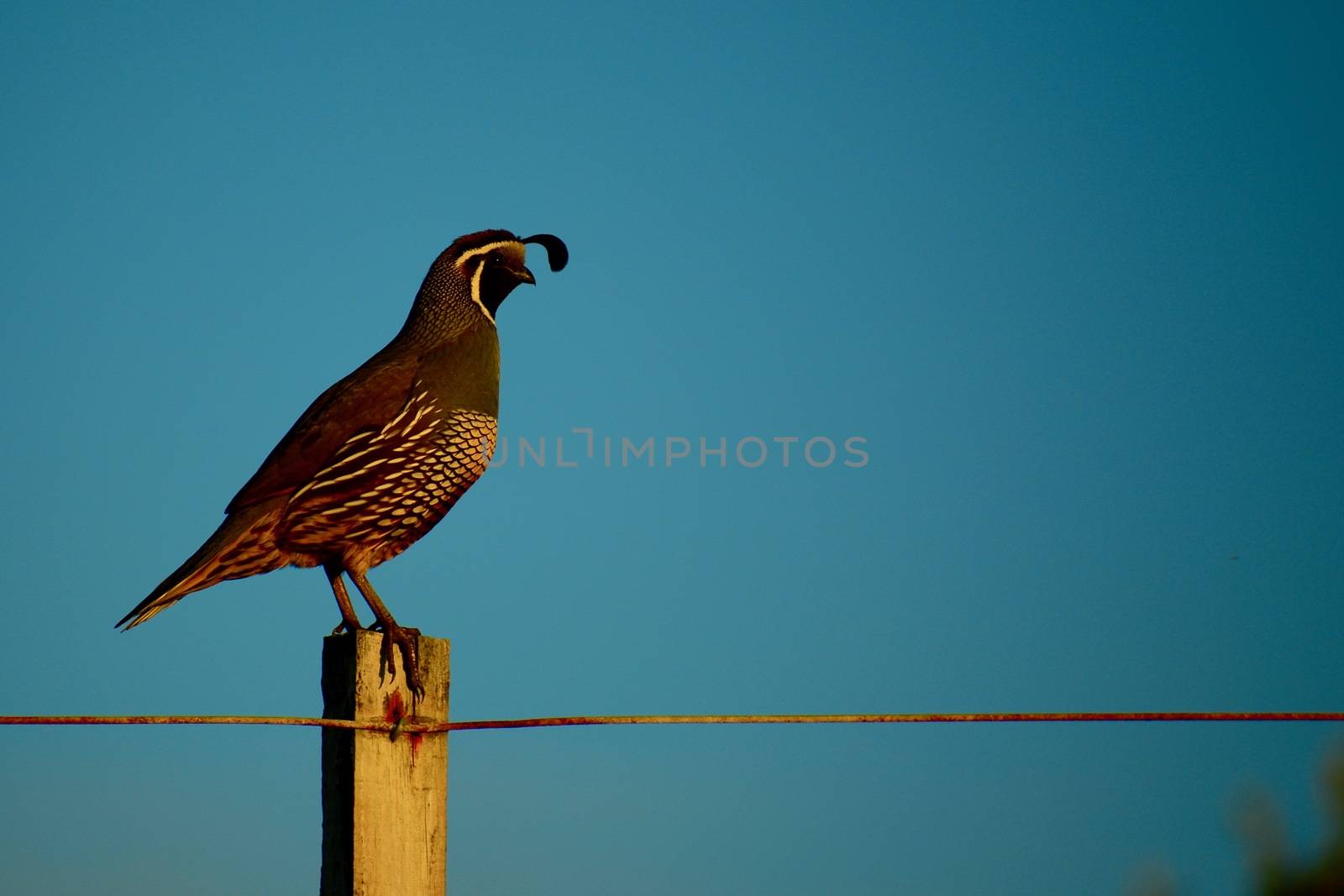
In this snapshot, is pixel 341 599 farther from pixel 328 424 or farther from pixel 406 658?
pixel 406 658

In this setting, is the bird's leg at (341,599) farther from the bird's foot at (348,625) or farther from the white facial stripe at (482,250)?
the white facial stripe at (482,250)

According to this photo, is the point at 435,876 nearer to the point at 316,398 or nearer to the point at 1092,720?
the point at 1092,720

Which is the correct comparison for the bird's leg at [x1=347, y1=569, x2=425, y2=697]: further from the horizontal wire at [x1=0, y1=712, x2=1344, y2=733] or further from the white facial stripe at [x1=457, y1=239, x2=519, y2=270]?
the white facial stripe at [x1=457, y1=239, x2=519, y2=270]

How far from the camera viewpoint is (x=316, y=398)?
6844mm

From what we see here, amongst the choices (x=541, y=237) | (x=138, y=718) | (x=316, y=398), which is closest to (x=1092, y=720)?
(x=138, y=718)

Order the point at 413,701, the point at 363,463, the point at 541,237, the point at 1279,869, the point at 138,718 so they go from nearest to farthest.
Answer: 1. the point at 1279,869
2. the point at 138,718
3. the point at 413,701
4. the point at 363,463
5. the point at 541,237

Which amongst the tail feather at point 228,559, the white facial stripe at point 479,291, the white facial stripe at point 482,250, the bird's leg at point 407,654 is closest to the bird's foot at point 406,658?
the bird's leg at point 407,654

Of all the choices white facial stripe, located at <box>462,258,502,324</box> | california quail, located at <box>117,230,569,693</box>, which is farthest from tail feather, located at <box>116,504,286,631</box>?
white facial stripe, located at <box>462,258,502,324</box>

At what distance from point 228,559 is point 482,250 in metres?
2.15

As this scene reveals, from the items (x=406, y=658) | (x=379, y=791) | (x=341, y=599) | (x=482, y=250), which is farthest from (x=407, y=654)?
(x=482, y=250)

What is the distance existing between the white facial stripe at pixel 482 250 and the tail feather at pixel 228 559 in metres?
1.73

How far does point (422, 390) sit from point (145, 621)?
5.15 ft

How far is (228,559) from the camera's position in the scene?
6.31 m

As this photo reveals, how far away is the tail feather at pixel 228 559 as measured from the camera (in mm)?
6104
